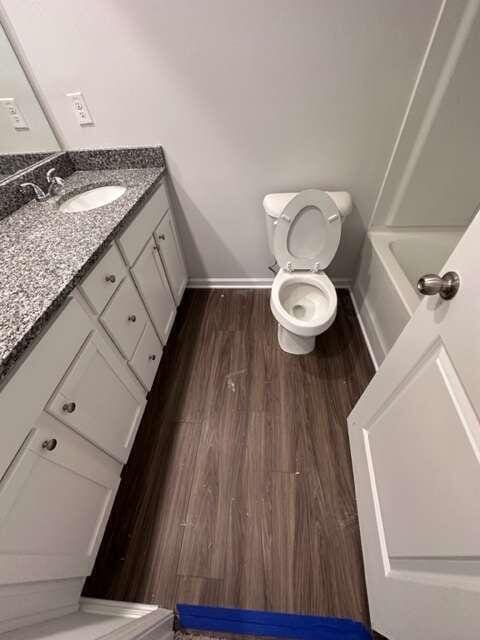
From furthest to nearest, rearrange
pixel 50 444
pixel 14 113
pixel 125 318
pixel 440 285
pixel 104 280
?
pixel 14 113 → pixel 125 318 → pixel 104 280 → pixel 50 444 → pixel 440 285

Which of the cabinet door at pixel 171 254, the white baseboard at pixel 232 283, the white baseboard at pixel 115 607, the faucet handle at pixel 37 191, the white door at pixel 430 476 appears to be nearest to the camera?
the white door at pixel 430 476

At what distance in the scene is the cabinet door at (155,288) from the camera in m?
1.28

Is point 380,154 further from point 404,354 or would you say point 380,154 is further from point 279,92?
point 404,354

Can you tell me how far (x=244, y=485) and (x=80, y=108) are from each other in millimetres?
1890

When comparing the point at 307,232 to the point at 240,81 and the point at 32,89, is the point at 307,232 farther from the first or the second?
the point at 32,89

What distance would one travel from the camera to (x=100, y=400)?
964 millimetres

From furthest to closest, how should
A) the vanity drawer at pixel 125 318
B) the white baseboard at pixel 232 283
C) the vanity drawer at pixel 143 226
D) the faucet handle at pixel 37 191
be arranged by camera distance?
1. the white baseboard at pixel 232 283
2. the faucet handle at pixel 37 191
3. the vanity drawer at pixel 143 226
4. the vanity drawer at pixel 125 318

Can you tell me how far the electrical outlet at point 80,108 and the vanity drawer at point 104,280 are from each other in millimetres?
793

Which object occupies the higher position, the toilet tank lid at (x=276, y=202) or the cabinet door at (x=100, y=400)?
the toilet tank lid at (x=276, y=202)

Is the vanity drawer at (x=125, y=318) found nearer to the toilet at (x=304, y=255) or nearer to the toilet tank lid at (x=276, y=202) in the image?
the toilet at (x=304, y=255)

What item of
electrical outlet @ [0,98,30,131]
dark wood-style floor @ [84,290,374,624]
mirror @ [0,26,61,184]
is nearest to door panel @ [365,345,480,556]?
dark wood-style floor @ [84,290,374,624]

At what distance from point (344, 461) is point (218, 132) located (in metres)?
1.66

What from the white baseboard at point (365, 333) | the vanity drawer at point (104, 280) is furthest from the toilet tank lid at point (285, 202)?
the vanity drawer at point (104, 280)

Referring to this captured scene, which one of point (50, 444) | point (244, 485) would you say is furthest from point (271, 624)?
point (50, 444)
